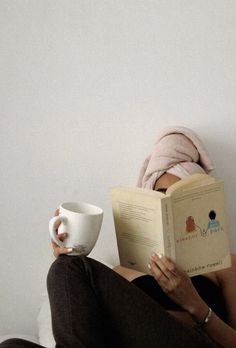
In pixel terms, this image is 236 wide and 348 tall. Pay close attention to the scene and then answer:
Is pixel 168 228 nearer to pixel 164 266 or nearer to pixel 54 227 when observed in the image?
pixel 164 266

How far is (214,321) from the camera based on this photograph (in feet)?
3.50

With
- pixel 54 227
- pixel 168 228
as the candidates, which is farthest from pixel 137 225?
pixel 54 227

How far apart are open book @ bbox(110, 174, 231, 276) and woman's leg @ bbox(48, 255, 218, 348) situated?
0.11 m

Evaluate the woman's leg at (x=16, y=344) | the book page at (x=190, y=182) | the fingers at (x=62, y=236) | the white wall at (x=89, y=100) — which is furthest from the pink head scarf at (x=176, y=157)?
the woman's leg at (x=16, y=344)

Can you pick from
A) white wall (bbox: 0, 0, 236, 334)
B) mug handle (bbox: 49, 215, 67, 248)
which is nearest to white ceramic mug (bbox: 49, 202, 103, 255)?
mug handle (bbox: 49, 215, 67, 248)

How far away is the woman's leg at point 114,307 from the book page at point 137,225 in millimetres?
103

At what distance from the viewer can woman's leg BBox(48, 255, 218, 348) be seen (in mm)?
942

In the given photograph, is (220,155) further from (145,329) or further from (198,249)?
(145,329)

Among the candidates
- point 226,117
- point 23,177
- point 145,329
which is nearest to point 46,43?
point 23,177

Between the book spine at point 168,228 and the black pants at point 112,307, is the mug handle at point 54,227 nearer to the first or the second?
the black pants at point 112,307

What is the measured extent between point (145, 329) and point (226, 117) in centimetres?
77

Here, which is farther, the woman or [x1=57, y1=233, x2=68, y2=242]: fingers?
[x1=57, y1=233, x2=68, y2=242]: fingers

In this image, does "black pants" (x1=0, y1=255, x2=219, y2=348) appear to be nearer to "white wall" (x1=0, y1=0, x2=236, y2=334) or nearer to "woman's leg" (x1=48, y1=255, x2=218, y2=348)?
"woman's leg" (x1=48, y1=255, x2=218, y2=348)

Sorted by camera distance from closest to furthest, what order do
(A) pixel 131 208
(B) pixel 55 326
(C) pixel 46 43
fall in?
(B) pixel 55 326 → (A) pixel 131 208 → (C) pixel 46 43
